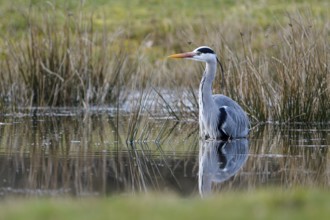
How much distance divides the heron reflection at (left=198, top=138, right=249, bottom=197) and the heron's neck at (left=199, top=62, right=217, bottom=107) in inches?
23.5

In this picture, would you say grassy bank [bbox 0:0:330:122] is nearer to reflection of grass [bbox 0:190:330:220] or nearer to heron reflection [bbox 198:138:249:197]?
heron reflection [bbox 198:138:249:197]

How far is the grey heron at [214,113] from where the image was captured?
12.6 metres

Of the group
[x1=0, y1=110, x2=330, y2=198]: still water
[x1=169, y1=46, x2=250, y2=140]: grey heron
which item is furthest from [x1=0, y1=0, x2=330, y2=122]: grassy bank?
[x1=169, y1=46, x2=250, y2=140]: grey heron

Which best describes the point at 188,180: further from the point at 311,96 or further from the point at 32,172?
the point at 311,96

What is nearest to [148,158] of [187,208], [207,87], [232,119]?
[232,119]

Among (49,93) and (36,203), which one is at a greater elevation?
(36,203)

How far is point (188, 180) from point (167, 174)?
43 cm

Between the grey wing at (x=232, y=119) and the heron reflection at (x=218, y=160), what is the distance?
0.14 m

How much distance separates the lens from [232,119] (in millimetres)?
12586

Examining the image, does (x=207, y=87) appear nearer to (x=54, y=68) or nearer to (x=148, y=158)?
(x=148, y=158)

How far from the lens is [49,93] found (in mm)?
16078

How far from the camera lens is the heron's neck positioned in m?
12.7

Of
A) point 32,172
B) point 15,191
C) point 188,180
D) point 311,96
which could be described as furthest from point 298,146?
point 15,191

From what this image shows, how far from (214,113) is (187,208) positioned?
6.68 metres
